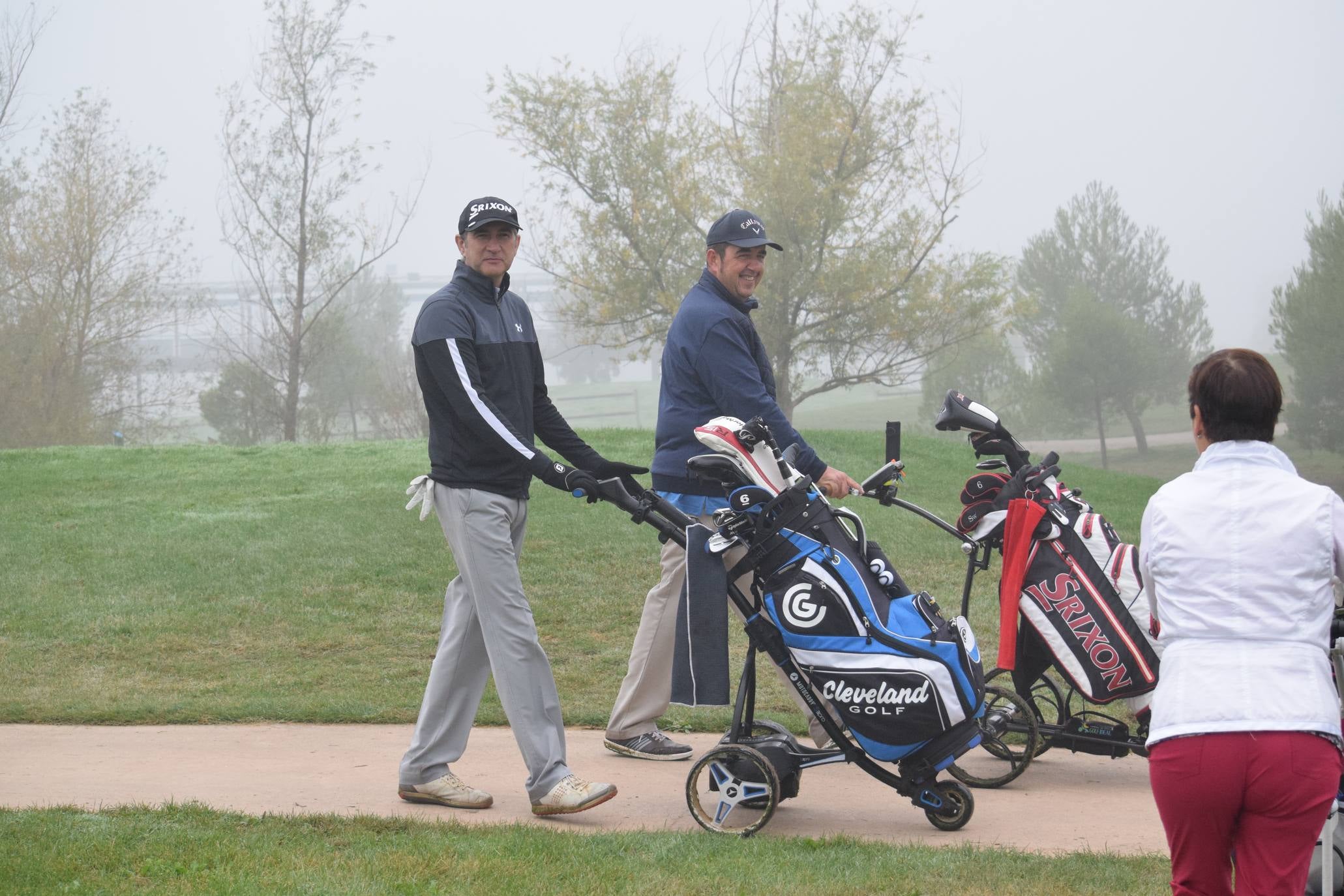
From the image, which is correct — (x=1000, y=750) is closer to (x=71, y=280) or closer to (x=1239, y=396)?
(x=1239, y=396)

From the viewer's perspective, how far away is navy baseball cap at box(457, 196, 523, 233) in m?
4.94

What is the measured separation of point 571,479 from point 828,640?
1022 mm

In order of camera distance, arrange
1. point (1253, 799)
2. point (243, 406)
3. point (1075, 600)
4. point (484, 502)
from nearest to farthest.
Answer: point (1253, 799), point (484, 502), point (1075, 600), point (243, 406)

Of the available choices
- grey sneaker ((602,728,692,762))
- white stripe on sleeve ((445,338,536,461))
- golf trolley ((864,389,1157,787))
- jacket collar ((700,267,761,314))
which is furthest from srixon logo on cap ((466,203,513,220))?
grey sneaker ((602,728,692,762))

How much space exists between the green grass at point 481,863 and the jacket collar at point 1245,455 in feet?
4.95

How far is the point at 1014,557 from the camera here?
5219 mm

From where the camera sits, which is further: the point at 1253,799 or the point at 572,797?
the point at 572,797

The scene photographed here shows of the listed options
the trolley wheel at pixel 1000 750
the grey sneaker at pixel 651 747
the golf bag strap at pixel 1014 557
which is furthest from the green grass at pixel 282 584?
the golf bag strap at pixel 1014 557

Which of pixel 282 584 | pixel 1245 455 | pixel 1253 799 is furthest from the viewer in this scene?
pixel 282 584

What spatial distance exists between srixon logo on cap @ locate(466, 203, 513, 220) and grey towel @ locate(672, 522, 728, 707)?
1.41 m

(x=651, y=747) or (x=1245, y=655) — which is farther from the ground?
(x=1245, y=655)

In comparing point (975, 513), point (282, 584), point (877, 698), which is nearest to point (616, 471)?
point (877, 698)

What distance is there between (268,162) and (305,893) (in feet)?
101

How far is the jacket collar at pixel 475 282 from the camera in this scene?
495 cm
